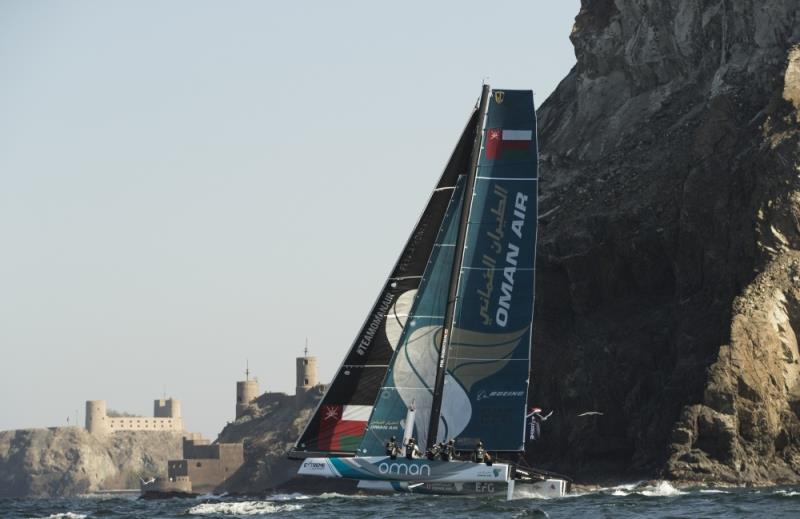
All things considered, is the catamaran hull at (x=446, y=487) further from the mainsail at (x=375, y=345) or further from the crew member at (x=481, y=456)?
Answer: the mainsail at (x=375, y=345)

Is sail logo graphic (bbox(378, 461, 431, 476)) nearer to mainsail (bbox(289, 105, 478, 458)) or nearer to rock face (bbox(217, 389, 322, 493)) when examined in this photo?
mainsail (bbox(289, 105, 478, 458))

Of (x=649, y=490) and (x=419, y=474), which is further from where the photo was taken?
(x=649, y=490)

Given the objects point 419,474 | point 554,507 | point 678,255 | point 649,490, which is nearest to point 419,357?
point 419,474

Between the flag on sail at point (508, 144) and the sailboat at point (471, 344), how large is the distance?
0.03 m

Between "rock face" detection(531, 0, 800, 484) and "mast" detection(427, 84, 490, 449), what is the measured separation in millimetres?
16256

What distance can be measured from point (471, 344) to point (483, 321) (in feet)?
2.15

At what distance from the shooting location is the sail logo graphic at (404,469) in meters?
39.8

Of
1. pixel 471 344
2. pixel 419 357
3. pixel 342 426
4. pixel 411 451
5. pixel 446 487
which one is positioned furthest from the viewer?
pixel 342 426

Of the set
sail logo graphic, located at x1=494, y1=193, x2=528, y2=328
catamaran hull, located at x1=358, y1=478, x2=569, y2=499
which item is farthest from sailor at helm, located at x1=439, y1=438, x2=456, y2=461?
sail logo graphic, located at x1=494, y1=193, x2=528, y2=328

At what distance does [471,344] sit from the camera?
42.2 m

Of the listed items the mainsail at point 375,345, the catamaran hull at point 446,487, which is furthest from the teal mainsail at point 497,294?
the catamaran hull at point 446,487

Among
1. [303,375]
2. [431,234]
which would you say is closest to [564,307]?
[431,234]

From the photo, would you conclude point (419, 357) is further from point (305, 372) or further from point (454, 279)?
point (305, 372)

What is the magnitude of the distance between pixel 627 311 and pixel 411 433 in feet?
94.3
